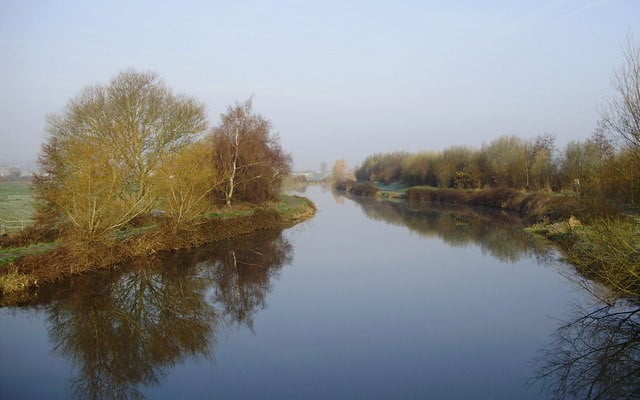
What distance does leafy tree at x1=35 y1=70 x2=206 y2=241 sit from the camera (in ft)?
43.8

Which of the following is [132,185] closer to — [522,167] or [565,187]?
[565,187]

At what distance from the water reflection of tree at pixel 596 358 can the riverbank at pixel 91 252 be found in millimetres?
11770

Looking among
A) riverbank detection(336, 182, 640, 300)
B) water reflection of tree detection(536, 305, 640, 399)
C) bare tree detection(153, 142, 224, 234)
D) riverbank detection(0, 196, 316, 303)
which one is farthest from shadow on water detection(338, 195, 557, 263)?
bare tree detection(153, 142, 224, 234)

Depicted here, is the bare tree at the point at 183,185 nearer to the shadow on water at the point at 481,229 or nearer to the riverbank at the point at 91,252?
the riverbank at the point at 91,252

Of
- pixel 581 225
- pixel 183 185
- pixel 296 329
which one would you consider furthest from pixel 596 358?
pixel 183 185

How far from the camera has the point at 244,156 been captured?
28.2 metres

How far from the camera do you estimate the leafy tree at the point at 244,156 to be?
2742 centimetres

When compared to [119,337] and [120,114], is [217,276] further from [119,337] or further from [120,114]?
[120,114]

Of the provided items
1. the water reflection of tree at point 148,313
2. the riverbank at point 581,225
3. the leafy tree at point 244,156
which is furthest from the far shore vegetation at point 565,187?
the leafy tree at point 244,156

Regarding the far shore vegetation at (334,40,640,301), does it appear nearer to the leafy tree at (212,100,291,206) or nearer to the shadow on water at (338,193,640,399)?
the shadow on water at (338,193,640,399)

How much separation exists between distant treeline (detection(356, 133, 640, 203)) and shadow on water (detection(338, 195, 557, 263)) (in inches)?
126

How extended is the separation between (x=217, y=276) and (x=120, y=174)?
15.3ft

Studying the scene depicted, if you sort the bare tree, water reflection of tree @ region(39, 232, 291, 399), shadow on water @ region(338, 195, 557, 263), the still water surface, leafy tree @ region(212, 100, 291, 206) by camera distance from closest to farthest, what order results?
the still water surface → water reflection of tree @ region(39, 232, 291, 399) → the bare tree → shadow on water @ region(338, 195, 557, 263) → leafy tree @ region(212, 100, 291, 206)

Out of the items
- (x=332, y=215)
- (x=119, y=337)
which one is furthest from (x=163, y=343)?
(x=332, y=215)
